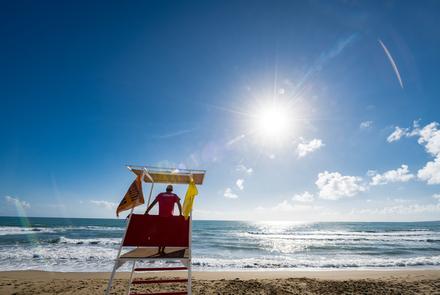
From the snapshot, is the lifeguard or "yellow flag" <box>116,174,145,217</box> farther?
the lifeguard

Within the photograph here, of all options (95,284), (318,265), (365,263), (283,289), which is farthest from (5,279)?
(365,263)

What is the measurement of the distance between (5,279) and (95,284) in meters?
4.46

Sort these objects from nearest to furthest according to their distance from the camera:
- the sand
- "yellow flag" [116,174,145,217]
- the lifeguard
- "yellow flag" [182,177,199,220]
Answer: "yellow flag" [182,177,199,220]
"yellow flag" [116,174,145,217]
the lifeguard
the sand

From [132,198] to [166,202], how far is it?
81 centimetres

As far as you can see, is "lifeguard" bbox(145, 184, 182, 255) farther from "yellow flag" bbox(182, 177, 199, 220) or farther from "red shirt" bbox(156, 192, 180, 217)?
"yellow flag" bbox(182, 177, 199, 220)

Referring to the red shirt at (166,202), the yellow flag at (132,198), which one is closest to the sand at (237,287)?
the red shirt at (166,202)

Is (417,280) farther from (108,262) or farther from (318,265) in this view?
(108,262)

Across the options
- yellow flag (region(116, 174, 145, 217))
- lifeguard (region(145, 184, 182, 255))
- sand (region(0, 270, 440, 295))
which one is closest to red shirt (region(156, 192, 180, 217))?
lifeguard (region(145, 184, 182, 255))

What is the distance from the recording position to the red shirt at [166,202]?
4715 millimetres

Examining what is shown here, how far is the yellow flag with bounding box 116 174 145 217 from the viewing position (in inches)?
172

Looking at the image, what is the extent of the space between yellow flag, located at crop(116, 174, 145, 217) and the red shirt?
0.46 m

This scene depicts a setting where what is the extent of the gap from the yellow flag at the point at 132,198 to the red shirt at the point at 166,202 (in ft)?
1.51

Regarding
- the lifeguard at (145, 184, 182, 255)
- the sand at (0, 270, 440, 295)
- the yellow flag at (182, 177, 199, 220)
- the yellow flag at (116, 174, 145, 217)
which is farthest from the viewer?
the sand at (0, 270, 440, 295)

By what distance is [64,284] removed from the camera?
7816mm
